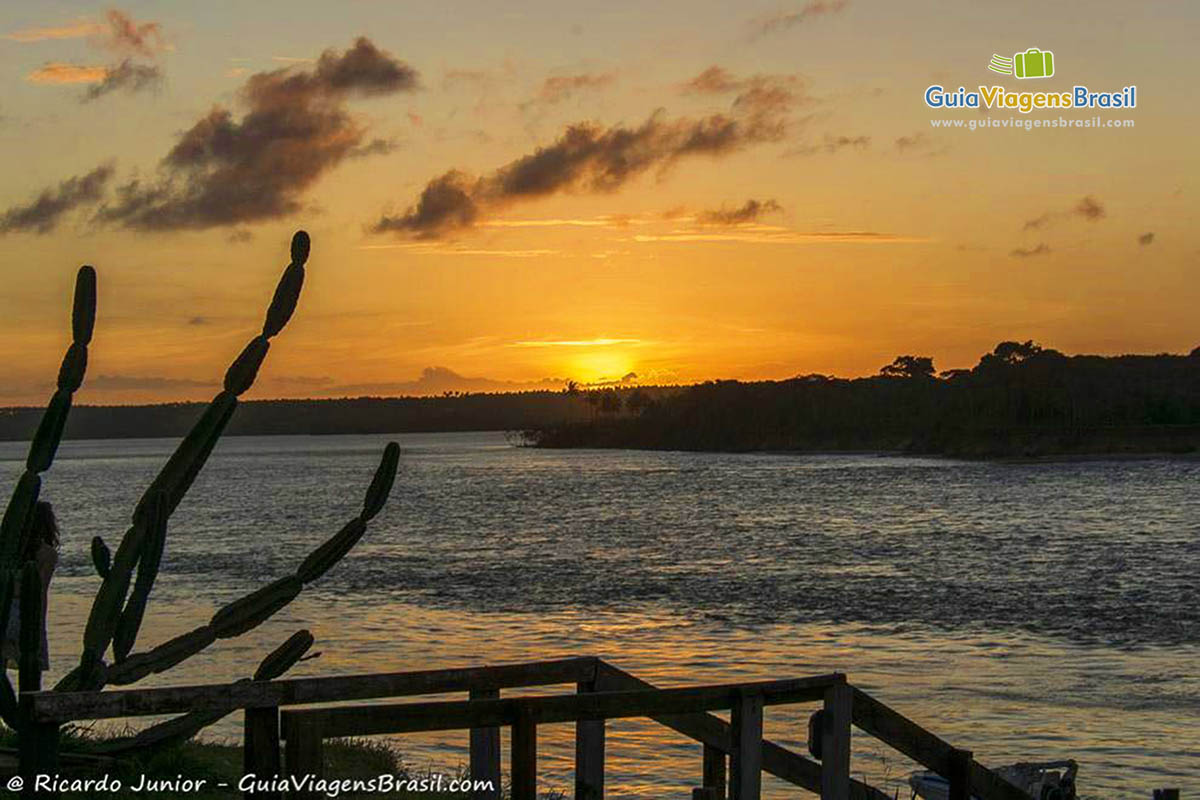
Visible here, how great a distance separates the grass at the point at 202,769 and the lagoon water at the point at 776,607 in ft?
5.63

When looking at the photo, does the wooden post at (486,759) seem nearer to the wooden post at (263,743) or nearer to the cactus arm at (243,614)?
the cactus arm at (243,614)

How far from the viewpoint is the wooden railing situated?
7.31 metres

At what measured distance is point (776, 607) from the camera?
38312 millimetres

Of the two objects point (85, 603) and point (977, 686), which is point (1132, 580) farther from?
point (85, 603)

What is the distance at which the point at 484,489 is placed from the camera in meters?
127

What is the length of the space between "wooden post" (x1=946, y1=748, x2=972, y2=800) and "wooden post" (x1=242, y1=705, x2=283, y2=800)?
4505 millimetres

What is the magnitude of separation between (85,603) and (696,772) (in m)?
24.1


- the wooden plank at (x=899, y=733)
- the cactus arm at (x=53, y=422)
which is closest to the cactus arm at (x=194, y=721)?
the cactus arm at (x=53, y=422)

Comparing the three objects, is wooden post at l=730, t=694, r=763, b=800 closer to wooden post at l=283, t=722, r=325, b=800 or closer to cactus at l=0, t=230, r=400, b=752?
cactus at l=0, t=230, r=400, b=752

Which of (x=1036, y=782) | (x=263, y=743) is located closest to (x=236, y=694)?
(x=263, y=743)

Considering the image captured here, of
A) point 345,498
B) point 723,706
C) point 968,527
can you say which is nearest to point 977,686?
point 723,706

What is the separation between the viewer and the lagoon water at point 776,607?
21.4 metres

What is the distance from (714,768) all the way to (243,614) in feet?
10.7

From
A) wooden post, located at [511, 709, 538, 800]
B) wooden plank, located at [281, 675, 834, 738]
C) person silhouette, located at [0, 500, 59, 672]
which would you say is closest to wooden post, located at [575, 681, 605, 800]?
wooden plank, located at [281, 675, 834, 738]
